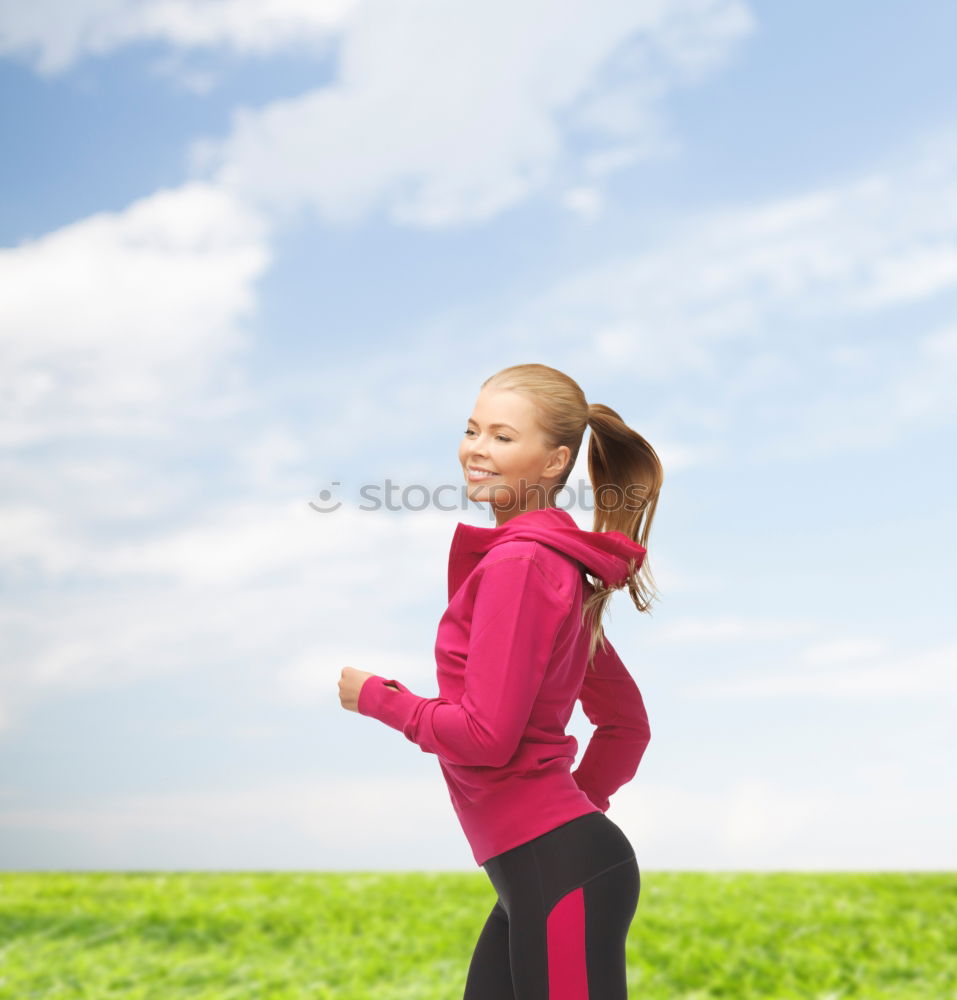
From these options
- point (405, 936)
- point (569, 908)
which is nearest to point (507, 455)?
point (569, 908)

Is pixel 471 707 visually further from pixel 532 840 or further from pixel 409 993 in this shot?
pixel 409 993

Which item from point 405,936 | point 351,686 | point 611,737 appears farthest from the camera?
point 405,936

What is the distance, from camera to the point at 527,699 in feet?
6.20

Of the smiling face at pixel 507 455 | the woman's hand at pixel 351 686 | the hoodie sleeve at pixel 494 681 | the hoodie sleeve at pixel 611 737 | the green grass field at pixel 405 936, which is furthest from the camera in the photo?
the green grass field at pixel 405 936

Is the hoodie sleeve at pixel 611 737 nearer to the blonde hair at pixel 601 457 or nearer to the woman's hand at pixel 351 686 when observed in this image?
the blonde hair at pixel 601 457

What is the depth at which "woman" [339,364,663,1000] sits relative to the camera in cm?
190

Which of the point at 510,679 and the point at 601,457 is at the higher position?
the point at 601,457

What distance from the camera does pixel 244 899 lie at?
602 centimetres

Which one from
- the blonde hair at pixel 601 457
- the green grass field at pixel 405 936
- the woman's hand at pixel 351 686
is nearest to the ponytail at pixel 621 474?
the blonde hair at pixel 601 457

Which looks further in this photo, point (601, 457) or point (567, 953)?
point (601, 457)

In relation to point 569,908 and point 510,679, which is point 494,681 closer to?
point 510,679

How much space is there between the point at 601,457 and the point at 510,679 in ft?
2.28

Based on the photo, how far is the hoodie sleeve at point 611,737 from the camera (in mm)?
2371

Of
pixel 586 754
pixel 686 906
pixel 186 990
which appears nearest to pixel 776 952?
pixel 686 906
